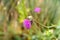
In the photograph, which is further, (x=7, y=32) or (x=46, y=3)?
(x=46, y=3)

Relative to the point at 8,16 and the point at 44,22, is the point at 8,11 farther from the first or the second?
the point at 44,22

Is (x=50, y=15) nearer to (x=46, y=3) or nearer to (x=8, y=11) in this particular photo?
(x=46, y=3)

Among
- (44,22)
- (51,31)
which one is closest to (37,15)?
(44,22)

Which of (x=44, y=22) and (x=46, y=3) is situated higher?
(x=46, y=3)

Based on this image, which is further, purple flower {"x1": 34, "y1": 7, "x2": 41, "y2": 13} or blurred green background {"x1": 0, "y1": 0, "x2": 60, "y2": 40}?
purple flower {"x1": 34, "y1": 7, "x2": 41, "y2": 13}

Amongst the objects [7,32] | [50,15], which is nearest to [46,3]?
[50,15]

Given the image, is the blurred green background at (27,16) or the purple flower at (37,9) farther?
the purple flower at (37,9)

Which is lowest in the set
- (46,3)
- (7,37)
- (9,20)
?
(7,37)
